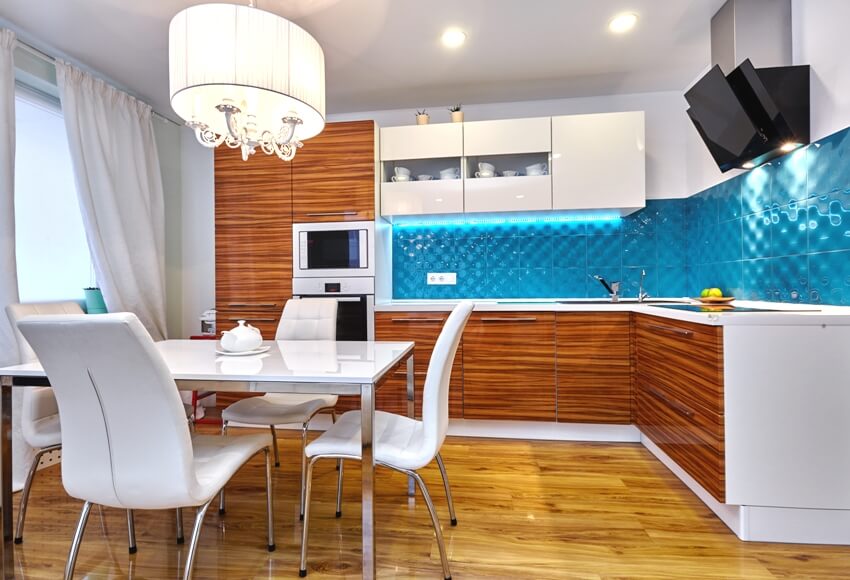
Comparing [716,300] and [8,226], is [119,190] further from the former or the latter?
[716,300]

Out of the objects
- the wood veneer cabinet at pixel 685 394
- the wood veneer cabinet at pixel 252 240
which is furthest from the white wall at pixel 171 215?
the wood veneer cabinet at pixel 685 394

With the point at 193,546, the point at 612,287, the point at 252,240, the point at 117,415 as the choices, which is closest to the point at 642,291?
the point at 612,287

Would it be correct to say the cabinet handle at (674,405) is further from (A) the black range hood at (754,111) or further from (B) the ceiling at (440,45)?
(B) the ceiling at (440,45)

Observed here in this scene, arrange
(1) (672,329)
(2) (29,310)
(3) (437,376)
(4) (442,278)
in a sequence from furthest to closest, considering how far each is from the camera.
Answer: (4) (442,278) < (1) (672,329) < (2) (29,310) < (3) (437,376)

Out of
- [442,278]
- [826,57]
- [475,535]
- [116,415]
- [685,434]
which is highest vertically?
[826,57]

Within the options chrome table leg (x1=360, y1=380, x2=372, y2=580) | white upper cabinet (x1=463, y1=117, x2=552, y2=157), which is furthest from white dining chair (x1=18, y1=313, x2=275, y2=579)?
white upper cabinet (x1=463, y1=117, x2=552, y2=157)

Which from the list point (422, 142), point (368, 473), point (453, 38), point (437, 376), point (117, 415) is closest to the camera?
point (117, 415)

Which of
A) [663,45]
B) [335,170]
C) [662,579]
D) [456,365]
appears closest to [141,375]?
[662,579]

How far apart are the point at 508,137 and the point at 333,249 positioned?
1.46 m

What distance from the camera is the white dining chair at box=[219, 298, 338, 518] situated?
2.05 m

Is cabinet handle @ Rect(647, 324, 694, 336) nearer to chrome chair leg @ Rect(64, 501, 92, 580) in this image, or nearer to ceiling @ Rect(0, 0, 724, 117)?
ceiling @ Rect(0, 0, 724, 117)

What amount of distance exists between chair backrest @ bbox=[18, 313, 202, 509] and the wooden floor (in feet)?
1.87

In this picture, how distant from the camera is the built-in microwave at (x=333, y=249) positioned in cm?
312

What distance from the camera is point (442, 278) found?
139 inches
